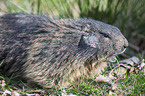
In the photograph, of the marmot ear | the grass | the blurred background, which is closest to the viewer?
the grass

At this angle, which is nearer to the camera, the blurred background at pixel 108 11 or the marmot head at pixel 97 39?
the marmot head at pixel 97 39

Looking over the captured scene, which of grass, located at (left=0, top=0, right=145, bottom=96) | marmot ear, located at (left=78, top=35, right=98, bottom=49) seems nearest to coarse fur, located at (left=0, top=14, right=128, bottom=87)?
marmot ear, located at (left=78, top=35, right=98, bottom=49)

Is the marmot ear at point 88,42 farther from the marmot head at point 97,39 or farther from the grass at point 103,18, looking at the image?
the grass at point 103,18

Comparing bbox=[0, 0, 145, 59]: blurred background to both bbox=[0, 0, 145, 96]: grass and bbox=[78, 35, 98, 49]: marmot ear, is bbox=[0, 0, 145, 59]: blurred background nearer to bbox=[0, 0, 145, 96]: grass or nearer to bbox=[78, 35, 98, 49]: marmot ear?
bbox=[0, 0, 145, 96]: grass

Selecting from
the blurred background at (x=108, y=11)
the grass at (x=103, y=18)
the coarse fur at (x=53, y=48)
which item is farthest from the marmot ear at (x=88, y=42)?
A: the blurred background at (x=108, y=11)

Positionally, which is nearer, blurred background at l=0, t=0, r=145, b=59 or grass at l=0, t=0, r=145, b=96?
grass at l=0, t=0, r=145, b=96

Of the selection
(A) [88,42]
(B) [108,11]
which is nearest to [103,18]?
(B) [108,11]
